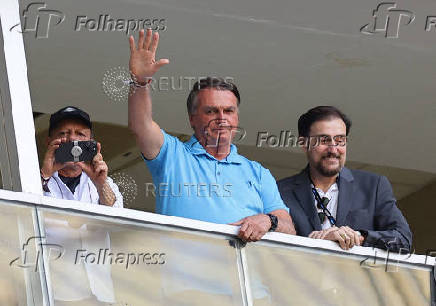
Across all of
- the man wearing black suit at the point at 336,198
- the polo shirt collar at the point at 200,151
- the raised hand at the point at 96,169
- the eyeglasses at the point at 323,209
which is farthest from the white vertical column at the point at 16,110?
the eyeglasses at the point at 323,209

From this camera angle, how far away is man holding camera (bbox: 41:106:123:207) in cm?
437

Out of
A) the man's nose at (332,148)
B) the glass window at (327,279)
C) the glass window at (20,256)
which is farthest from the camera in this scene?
the man's nose at (332,148)

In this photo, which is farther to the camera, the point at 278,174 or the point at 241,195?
the point at 278,174

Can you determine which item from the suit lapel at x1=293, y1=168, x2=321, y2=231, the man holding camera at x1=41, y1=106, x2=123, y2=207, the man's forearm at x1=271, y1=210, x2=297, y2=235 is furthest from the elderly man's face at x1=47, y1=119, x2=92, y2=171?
the suit lapel at x1=293, y1=168, x2=321, y2=231

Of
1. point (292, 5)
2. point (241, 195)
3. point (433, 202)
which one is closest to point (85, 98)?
point (292, 5)

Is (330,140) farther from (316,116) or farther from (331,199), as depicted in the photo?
(331,199)

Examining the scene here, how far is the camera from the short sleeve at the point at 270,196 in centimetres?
450

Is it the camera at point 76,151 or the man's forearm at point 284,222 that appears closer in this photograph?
the camera at point 76,151

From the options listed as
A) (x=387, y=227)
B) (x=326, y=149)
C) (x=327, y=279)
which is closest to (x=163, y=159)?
(x=326, y=149)

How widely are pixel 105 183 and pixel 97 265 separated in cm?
41

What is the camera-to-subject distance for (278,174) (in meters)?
8.08

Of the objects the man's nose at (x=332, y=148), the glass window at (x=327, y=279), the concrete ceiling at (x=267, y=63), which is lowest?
the glass window at (x=327, y=279)

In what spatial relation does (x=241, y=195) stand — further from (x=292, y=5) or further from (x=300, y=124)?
(x=292, y=5)

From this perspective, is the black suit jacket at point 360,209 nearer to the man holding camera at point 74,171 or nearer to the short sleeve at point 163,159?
the short sleeve at point 163,159
